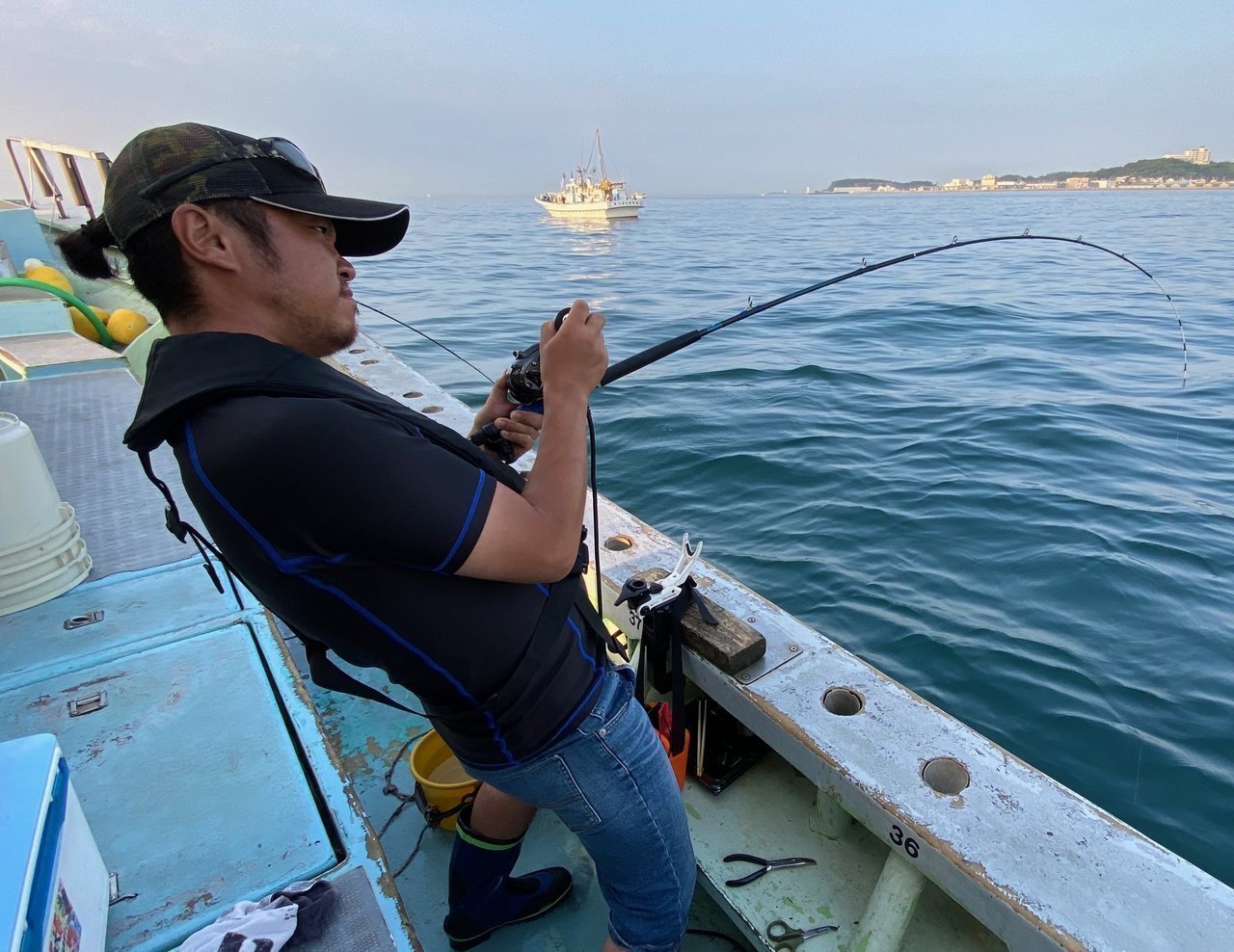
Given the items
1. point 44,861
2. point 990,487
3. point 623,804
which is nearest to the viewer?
point 44,861

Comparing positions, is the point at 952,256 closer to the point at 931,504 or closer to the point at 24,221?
the point at 931,504

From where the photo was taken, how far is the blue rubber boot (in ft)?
5.99

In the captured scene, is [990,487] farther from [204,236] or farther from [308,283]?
[204,236]

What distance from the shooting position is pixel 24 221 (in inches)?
376

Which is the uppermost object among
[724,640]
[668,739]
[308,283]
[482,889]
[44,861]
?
[308,283]

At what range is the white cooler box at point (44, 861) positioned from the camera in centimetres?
97

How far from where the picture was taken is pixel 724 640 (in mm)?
2084

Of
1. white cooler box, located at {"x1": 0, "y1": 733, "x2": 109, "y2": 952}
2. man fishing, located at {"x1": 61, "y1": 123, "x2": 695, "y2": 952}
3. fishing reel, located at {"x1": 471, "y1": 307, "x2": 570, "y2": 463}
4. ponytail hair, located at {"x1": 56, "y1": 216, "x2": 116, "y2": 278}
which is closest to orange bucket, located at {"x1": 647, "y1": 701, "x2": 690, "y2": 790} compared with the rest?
man fishing, located at {"x1": 61, "y1": 123, "x2": 695, "y2": 952}

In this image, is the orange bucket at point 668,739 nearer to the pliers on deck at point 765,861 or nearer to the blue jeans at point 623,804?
Result: the pliers on deck at point 765,861

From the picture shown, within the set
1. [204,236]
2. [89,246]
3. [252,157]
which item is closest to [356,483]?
[204,236]

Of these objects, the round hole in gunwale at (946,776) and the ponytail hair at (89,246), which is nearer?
the ponytail hair at (89,246)

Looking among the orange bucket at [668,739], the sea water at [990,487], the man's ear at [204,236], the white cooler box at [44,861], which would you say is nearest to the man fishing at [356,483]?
the man's ear at [204,236]

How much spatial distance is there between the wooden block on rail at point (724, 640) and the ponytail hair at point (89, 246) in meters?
1.69

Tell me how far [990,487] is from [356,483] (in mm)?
4827
